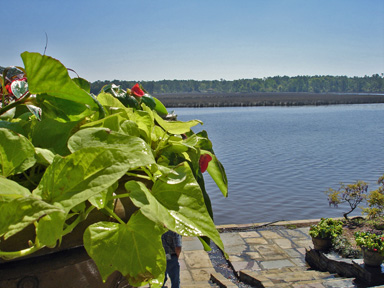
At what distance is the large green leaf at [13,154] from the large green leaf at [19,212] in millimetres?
70

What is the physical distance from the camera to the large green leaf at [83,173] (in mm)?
295

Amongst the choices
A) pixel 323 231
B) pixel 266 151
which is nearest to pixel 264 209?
pixel 323 231

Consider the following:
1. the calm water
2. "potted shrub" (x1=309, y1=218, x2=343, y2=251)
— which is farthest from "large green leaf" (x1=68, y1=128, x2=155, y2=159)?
the calm water

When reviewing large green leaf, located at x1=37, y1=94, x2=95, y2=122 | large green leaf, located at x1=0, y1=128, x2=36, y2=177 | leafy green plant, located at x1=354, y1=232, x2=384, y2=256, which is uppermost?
large green leaf, located at x1=37, y1=94, x2=95, y2=122

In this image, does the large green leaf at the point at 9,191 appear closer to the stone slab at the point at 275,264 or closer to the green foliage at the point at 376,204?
the stone slab at the point at 275,264

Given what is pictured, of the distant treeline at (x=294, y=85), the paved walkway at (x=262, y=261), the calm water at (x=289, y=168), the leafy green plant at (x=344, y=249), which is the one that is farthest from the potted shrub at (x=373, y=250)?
the distant treeline at (x=294, y=85)

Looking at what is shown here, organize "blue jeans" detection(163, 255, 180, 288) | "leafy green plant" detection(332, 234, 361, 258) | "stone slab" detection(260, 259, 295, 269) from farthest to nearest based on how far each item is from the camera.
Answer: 1. "leafy green plant" detection(332, 234, 361, 258)
2. "stone slab" detection(260, 259, 295, 269)
3. "blue jeans" detection(163, 255, 180, 288)

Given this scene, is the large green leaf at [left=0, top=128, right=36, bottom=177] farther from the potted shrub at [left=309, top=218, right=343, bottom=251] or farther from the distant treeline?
the distant treeline

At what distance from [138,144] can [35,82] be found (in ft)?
0.40

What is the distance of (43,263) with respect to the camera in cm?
37

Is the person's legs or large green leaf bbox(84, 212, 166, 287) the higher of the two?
large green leaf bbox(84, 212, 166, 287)

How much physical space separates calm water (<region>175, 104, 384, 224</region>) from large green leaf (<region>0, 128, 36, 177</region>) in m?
10.4

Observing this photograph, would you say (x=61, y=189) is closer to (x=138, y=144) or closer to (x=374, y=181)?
(x=138, y=144)

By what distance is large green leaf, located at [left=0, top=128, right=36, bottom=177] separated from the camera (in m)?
0.34
